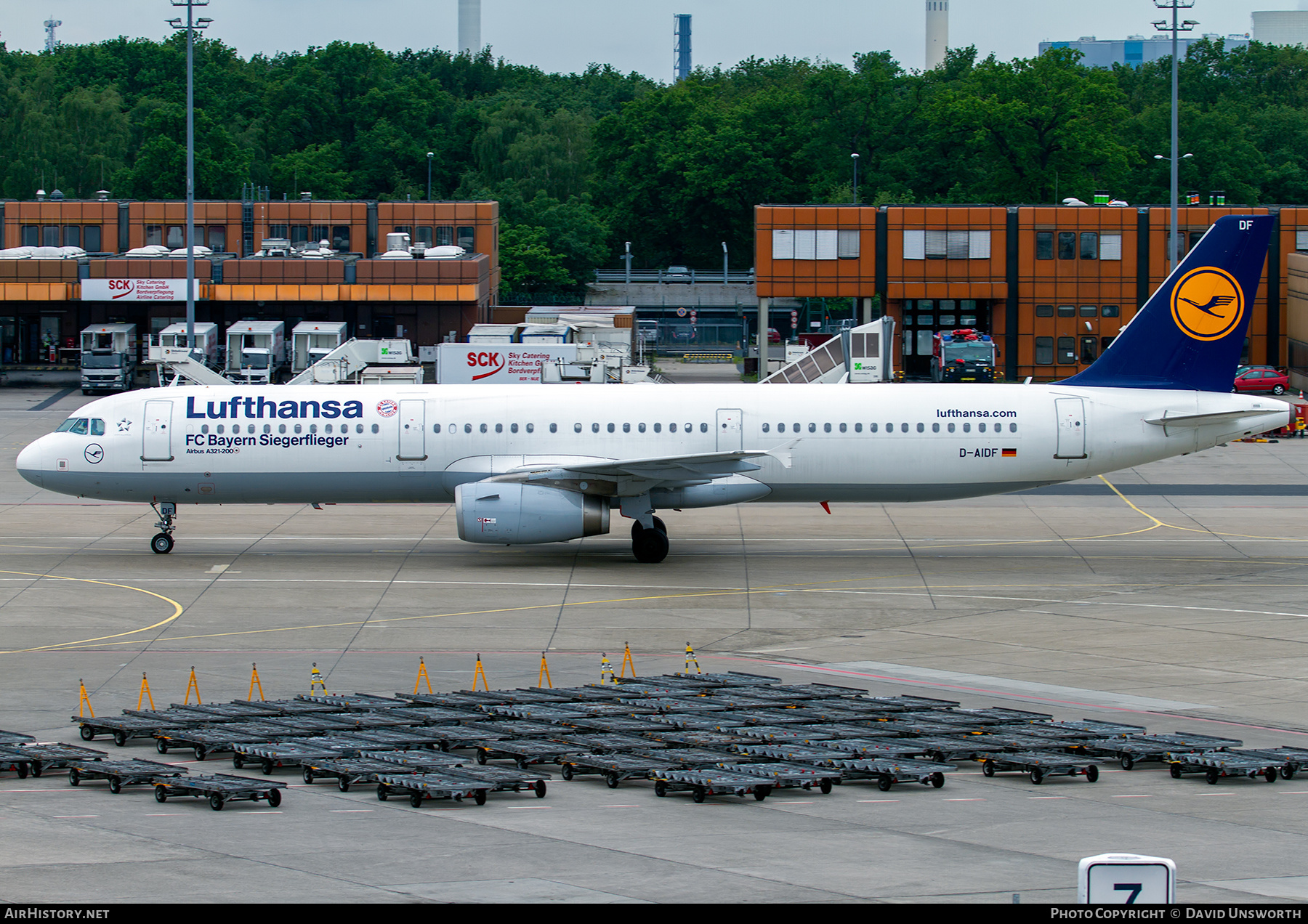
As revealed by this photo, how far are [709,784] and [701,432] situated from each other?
21.7m

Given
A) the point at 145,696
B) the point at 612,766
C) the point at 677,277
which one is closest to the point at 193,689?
the point at 145,696

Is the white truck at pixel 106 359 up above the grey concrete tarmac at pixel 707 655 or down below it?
above

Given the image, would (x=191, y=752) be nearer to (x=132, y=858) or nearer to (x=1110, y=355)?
(x=132, y=858)

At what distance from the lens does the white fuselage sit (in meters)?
39.9

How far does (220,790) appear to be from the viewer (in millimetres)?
18844

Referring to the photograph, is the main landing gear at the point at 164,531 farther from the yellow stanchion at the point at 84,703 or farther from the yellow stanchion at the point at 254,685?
the yellow stanchion at the point at 84,703

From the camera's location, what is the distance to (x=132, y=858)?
15961mm

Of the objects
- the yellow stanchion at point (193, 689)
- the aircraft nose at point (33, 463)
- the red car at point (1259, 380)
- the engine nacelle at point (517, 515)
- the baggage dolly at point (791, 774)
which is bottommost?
the yellow stanchion at point (193, 689)

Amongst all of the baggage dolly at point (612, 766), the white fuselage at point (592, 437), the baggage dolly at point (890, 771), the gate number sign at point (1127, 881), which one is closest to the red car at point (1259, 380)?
the white fuselage at point (592, 437)

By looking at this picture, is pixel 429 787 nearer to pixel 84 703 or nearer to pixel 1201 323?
pixel 84 703

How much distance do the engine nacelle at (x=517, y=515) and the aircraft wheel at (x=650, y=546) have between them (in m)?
2.06

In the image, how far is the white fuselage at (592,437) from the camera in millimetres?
39906

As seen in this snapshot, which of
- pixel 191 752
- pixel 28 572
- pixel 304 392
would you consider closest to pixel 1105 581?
pixel 304 392

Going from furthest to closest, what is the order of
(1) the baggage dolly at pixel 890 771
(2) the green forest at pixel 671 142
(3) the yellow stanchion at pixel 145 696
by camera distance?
1. (2) the green forest at pixel 671 142
2. (3) the yellow stanchion at pixel 145 696
3. (1) the baggage dolly at pixel 890 771
